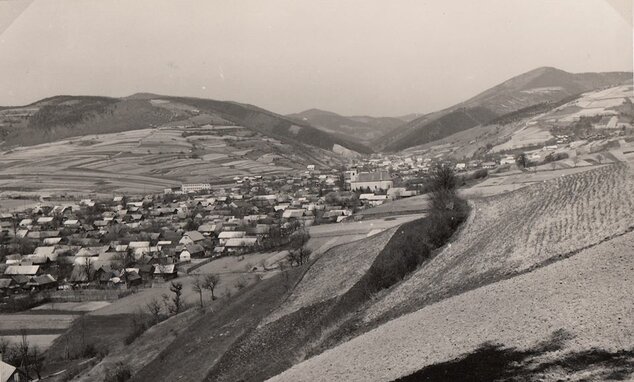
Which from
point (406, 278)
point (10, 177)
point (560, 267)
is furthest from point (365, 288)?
point (10, 177)

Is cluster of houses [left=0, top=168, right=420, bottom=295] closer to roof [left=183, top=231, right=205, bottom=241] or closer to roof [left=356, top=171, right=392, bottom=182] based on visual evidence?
roof [left=183, top=231, right=205, bottom=241]

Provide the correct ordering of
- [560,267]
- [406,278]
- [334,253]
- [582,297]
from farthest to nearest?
[334,253] < [406,278] < [560,267] < [582,297]

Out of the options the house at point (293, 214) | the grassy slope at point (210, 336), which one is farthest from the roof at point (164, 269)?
the house at point (293, 214)

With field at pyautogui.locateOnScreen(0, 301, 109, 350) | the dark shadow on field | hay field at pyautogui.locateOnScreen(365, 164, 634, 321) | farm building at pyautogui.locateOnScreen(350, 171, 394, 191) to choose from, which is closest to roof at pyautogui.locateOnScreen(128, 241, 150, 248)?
field at pyautogui.locateOnScreen(0, 301, 109, 350)

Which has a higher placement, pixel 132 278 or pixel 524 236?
pixel 524 236

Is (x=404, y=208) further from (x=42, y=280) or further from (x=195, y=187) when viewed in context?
(x=195, y=187)

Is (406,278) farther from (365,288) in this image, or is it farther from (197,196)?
(197,196)

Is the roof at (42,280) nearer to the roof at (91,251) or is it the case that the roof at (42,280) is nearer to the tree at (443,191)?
the roof at (91,251)

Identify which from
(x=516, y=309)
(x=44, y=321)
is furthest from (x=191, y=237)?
(x=516, y=309)
